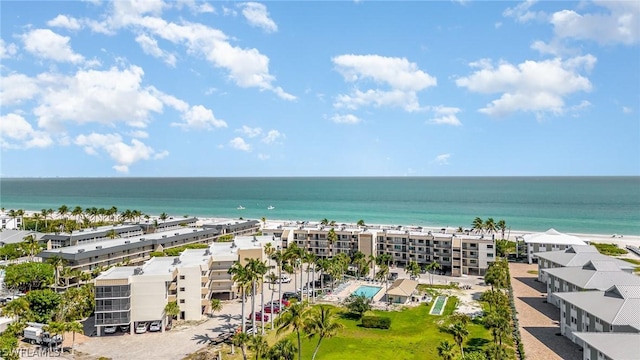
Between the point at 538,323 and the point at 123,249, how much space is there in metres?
74.1

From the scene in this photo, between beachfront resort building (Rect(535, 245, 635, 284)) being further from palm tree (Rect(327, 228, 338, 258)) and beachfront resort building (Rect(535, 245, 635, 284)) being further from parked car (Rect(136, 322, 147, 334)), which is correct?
parked car (Rect(136, 322, 147, 334))

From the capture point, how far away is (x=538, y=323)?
5478cm

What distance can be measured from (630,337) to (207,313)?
52.7 metres

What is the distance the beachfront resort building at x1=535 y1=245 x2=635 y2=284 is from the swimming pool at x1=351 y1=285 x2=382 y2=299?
28803 millimetres

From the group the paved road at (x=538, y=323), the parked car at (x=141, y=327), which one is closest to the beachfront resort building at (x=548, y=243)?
the paved road at (x=538, y=323)

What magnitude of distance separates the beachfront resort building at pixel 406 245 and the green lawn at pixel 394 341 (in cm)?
3017

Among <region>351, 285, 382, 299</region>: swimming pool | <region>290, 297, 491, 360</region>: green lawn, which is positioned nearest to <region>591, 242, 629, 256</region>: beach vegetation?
<region>351, 285, 382, 299</region>: swimming pool

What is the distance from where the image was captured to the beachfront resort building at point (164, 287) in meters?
52.5

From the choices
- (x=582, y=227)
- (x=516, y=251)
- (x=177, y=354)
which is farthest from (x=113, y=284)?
(x=582, y=227)

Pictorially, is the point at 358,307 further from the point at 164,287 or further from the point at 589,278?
the point at 589,278

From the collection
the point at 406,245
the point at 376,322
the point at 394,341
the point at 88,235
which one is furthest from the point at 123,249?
the point at 406,245

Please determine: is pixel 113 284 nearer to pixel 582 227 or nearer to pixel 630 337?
pixel 630 337

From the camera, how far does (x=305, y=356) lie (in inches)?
1852

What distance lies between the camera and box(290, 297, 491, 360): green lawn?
154ft
